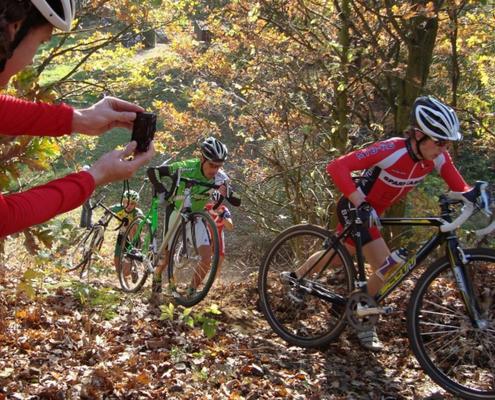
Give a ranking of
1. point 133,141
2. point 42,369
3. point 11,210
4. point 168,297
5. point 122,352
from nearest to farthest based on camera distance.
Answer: point 11,210, point 133,141, point 42,369, point 122,352, point 168,297

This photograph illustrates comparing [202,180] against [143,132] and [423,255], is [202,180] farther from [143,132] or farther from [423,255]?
[143,132]

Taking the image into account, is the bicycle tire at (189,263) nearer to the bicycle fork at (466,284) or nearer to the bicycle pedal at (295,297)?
the bicycle pedal at (295,297)

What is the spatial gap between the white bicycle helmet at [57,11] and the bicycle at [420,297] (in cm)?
333

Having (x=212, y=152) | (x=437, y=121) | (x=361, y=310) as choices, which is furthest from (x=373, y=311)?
(x=212, y=152)

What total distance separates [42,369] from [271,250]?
2.46m

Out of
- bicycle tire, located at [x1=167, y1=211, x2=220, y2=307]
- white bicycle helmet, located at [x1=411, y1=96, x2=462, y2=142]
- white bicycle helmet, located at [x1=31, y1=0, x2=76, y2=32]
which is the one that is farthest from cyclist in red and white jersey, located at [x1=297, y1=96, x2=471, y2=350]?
white bicycle helmet, located at [x1=31, y1=0, x2=76, y2=32]

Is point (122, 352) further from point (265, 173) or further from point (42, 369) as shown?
point (265, 173)

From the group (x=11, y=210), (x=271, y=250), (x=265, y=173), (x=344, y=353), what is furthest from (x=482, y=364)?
(x=265, y=173)

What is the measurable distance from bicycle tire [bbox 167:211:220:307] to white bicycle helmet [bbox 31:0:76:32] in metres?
3.88

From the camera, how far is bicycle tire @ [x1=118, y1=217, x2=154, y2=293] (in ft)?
23.5

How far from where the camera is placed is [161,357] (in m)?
4.43

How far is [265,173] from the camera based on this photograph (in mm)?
11156

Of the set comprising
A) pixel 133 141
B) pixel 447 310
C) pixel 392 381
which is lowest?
pixel 392 381

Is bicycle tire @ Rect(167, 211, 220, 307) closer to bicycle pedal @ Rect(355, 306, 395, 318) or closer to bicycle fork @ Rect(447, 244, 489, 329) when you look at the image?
bicycle pedal @ Rect(355, 306, 395, 318)
